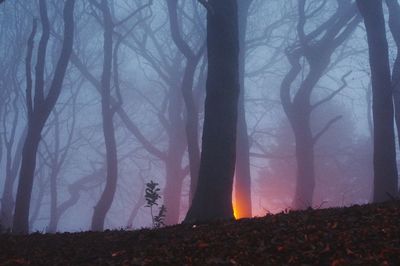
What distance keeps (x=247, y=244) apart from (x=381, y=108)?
7703mm

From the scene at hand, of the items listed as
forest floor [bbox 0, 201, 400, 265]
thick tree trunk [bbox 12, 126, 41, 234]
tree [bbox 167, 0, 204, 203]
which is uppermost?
tree [bbox 167, 0, 204, 203]

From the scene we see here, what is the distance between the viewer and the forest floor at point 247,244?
3.22m

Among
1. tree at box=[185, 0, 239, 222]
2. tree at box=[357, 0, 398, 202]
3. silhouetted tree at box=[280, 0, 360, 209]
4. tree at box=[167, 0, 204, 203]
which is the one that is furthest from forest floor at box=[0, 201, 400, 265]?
silhouetted tree at box=[280, 0, 360, 209]

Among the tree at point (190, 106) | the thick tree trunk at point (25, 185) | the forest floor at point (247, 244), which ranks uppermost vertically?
the tree at point (190, 106)

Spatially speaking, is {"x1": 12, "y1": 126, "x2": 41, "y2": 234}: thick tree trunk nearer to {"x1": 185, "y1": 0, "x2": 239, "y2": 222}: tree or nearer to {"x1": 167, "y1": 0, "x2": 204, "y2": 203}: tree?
{"x1": 167, "y1": 0, "x2": 204, "y2": 203}: tree

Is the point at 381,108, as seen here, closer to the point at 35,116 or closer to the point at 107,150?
the point at 35,116

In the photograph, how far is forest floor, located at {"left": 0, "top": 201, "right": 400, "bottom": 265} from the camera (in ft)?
10.6

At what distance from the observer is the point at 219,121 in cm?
750

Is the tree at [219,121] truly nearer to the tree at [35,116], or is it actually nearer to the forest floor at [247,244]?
the forest floor at [247,244]

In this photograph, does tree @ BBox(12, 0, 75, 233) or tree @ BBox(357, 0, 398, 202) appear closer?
tree @ BBox(357, 0, 398, 202)

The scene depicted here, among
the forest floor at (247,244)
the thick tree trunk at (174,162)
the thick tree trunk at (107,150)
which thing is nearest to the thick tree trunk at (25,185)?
the thick tree trunk at (107,150)

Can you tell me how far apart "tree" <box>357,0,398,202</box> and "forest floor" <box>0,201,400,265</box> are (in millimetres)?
4511

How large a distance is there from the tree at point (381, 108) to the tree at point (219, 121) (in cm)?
422

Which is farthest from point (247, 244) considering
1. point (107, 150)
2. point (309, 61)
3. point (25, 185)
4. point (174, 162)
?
point (174, 162)
